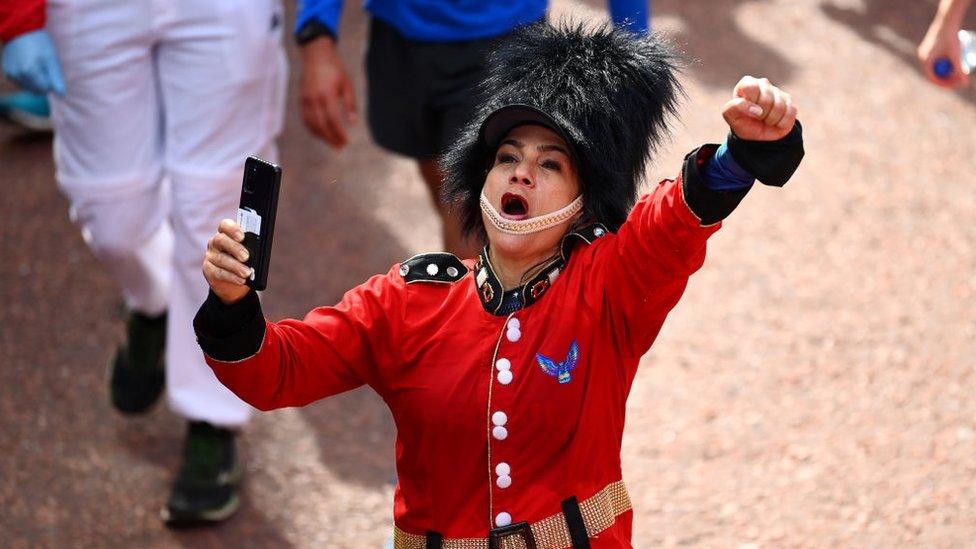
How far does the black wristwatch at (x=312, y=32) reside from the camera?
4.20 meters

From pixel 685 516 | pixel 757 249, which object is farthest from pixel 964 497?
pixel 757 249

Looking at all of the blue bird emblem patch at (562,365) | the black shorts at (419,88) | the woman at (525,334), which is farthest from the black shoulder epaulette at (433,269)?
the black shorts at (419,88)

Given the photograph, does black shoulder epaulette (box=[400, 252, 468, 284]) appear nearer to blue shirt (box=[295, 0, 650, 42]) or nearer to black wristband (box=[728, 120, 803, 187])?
black wristband (box=[728, 120, 803, 187])

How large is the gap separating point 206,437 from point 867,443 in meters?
2.11

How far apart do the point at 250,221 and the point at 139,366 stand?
2.36 metres

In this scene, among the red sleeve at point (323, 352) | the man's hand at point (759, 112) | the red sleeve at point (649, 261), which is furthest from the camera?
the red sleeve at point (323, 352)

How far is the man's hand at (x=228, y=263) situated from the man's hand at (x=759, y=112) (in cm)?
85

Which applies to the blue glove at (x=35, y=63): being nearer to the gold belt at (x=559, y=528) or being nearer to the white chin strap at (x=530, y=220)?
the white chin strap at (x=530, y=220)

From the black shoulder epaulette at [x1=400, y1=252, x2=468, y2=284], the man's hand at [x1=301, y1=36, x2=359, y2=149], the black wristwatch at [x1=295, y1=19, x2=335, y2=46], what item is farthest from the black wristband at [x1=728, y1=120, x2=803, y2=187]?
the black wristwatch at [x1=295, y1=19, x2=335, y2=46]

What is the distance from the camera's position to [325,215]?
6.28 metres

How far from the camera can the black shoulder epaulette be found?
2794 millimetres

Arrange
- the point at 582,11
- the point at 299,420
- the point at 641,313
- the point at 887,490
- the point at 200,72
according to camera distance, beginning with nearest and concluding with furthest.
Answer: the point at 641,313 < the point at 200,72 < the point at 887,490 < the point at 299,420 < the point at 582,11

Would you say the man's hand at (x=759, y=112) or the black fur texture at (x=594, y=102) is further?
the black fur texture at (x=594, y=102)

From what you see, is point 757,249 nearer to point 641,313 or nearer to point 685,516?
point 685,516
